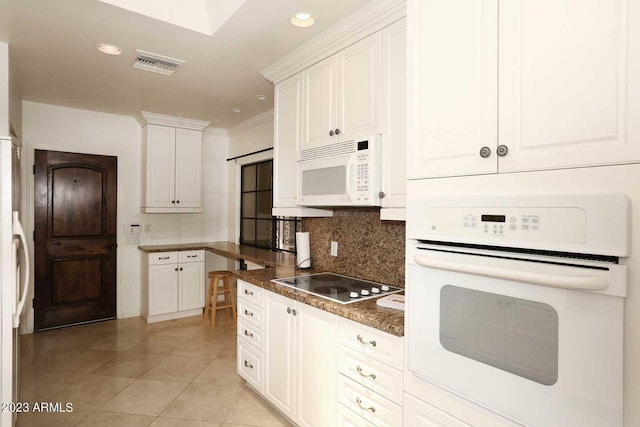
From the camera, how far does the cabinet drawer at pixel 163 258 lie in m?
4.33

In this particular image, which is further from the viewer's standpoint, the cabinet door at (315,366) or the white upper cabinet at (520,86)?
the cabinet door at (315,366)

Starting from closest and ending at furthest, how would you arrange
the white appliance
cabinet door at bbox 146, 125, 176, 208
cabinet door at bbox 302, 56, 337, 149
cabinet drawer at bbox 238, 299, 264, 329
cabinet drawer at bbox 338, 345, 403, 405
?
cabinet drawer at bbox 338, 345, 403, 405
the white appliance
cabinet door at bbox 302, 56, 337, 149
cabinet drawer at bbox 238, 299, 264, 329
cabinet door at bbox 146, 125, 176, 208

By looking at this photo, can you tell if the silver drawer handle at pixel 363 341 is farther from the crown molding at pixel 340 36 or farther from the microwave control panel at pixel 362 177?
the crown molding at pixel 340 36

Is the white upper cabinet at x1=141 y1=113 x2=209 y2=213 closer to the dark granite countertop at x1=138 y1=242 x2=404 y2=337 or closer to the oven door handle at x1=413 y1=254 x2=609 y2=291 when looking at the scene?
the dark granite countertop at x1=138 y1=242 x2=404 y2=337

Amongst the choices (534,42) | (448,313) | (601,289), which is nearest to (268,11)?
(534,42)

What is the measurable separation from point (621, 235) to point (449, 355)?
25.3 inches

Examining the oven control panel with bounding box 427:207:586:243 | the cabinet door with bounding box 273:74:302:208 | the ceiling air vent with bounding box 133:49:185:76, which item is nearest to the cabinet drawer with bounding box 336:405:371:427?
the oven control panel with bounding box 427:207:586:243

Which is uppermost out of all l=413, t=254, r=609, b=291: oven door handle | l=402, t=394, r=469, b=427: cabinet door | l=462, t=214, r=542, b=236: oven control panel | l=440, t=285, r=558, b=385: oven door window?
l=462, t=214, r=542, b=236: oven control panel

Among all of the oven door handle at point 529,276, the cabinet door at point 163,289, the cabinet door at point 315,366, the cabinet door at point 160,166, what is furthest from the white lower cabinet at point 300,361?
the cabinet door at point 160,166

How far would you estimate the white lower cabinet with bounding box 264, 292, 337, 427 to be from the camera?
1944 mm

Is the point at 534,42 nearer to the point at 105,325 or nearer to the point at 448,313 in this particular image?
the point at 448,313

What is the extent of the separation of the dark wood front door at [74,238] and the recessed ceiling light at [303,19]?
3336mm

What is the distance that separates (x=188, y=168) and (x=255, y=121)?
1064 millimetres

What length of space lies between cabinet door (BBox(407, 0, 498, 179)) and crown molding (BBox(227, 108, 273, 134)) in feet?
10.0
